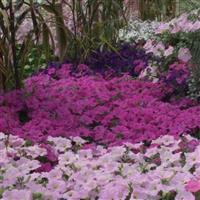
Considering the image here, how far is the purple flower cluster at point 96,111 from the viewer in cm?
322

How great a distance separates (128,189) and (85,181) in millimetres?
201

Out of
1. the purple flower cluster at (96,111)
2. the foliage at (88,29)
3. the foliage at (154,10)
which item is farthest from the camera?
the foliage at (154,10)

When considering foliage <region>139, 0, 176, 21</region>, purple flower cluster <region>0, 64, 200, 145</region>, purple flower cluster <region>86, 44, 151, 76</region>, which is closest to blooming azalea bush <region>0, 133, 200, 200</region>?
purple flower cluster <region>0, 64, 200, 145</region>

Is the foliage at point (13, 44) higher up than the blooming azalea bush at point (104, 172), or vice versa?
the foliage at point (13, 44)

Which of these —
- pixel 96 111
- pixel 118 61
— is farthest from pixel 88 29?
pixel 96 111

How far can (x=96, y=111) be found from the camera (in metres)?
3.57

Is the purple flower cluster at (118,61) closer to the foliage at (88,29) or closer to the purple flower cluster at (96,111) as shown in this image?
the foliage at (88,29)

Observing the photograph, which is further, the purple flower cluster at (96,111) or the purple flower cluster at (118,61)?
the purple flower cluster at (118,61)

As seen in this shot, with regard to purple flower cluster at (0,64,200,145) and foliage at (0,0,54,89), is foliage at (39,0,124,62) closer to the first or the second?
purple flower cluster at (0,64,200,145)

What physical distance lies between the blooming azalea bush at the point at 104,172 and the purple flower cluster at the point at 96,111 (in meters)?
0.36

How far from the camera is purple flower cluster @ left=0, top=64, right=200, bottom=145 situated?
10.6 feet

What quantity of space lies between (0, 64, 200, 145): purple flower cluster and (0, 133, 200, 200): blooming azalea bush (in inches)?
14.1

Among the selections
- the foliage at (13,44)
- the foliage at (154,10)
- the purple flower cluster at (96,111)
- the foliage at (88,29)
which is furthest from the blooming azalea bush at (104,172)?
the foliage at (154,10)

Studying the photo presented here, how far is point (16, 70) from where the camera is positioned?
3795 millimetres
